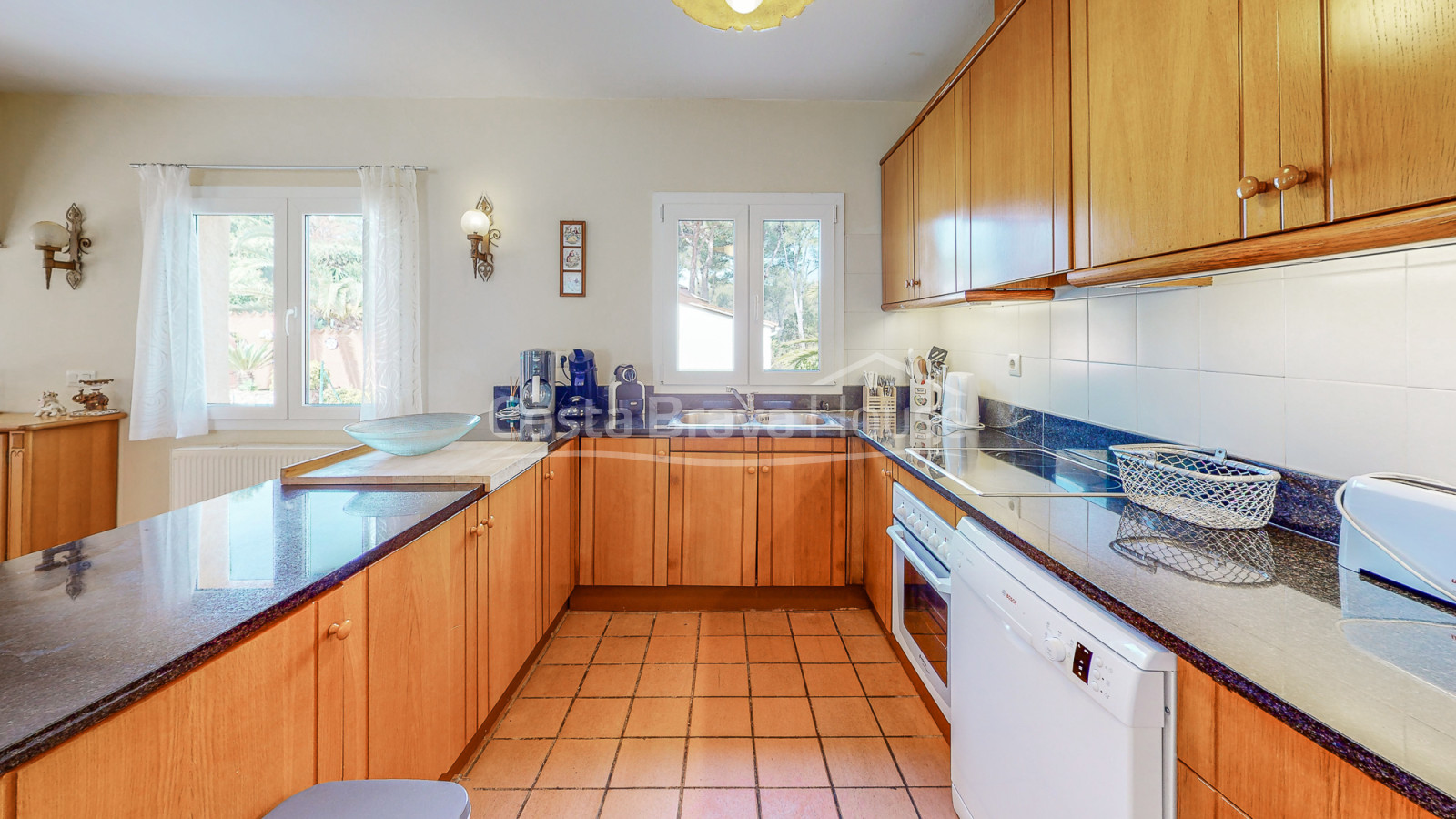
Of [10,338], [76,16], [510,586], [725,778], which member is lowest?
[725,778]

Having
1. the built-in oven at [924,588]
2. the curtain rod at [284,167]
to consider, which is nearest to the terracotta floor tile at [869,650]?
the built-in oven at [924,588]

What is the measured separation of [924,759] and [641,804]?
83 cm

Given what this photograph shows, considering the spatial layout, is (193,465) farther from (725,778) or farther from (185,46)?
(725,778)

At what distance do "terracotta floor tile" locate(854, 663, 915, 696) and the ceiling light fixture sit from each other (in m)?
2.09

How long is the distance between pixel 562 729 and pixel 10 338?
145 inches

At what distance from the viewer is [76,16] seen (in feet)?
8.34

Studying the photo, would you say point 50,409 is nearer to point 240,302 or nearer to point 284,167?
point 240,302

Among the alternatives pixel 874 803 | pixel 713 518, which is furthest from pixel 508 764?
pixel 713 518

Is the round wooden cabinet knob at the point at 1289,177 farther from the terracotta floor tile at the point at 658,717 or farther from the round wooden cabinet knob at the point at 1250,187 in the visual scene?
the terracotta floor tile at the point at 658,717

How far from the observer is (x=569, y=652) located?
8.25 feet

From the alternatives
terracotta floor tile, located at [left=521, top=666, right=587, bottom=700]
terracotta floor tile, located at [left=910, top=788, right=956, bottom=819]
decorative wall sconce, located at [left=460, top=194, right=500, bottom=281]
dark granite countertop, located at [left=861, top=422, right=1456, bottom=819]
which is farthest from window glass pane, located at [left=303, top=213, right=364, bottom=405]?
dark granite countertop, located at [left=861, top=422, right=1456, bottom=819]

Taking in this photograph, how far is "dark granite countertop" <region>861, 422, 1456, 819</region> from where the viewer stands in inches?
23.3

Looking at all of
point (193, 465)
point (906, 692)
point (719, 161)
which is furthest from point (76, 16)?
point (906, 692)

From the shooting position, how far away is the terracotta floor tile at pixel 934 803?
163cm
